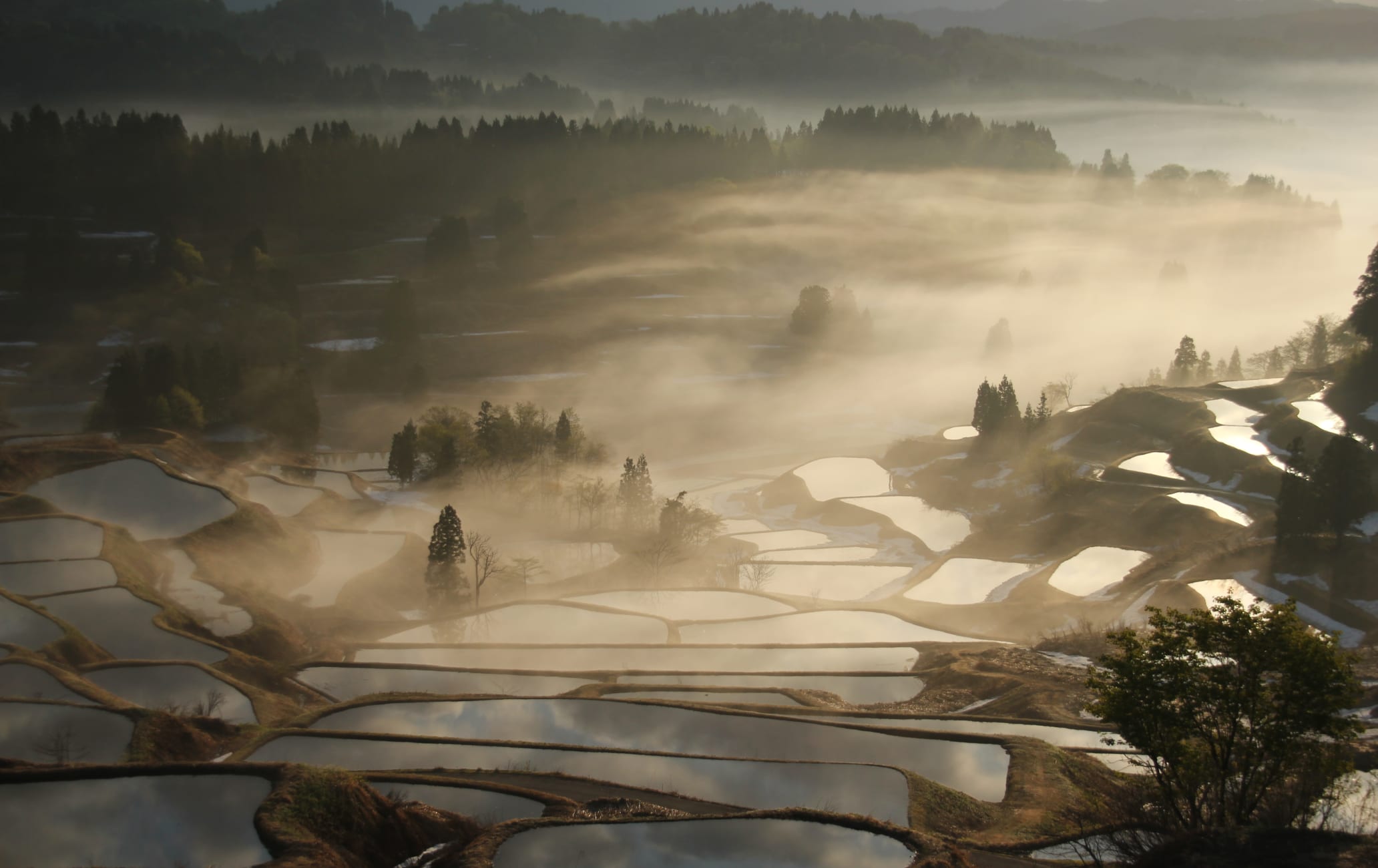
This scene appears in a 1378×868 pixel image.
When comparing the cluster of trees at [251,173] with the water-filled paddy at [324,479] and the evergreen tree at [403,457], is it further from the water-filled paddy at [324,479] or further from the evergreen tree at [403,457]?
the evergreen tree at [403,457]

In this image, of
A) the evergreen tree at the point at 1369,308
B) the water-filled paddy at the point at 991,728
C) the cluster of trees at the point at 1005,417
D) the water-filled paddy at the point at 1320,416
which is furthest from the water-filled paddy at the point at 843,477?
the water-filled paddy at the point at 991,728

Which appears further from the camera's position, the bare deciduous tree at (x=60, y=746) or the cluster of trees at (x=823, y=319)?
the cluster of trees at (x=823, y=319)

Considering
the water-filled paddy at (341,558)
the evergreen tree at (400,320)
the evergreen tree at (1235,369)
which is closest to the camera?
the water-filled paddy at (341,558)

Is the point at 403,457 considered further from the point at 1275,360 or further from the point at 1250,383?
the point at 1275,360

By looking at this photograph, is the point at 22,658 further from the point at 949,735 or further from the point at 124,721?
the point at 949,735

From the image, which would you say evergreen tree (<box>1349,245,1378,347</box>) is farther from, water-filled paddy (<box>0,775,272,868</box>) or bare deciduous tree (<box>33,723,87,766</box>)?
bare deciduous tree (<box>33,723,87,766</box>)

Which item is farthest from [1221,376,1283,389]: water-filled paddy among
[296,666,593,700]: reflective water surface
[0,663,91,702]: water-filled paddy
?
[0,663,91,702]: water-filled paddy

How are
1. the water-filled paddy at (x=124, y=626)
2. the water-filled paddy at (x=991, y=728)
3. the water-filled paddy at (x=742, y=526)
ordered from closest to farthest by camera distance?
1. the water-filled paddy at (x=991, y=728)
2. the water-filled paddy at (x=124, y=626)
3. the water-filled paddy at (x=742, y=526)
